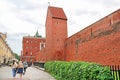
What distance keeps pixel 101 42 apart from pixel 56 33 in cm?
1404

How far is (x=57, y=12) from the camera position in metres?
32.9

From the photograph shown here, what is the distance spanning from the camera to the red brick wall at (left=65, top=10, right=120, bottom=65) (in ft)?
51.6

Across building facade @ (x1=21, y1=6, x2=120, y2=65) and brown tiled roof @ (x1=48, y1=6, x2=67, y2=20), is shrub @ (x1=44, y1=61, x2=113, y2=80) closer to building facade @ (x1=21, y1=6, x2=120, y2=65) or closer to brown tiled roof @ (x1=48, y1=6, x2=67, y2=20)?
building facade @ (x1=21, y1=6, x2=120, y2=65)

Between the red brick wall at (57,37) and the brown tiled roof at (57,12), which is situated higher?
the brown tiled roof at (57,12)

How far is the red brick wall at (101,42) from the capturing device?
15.7m

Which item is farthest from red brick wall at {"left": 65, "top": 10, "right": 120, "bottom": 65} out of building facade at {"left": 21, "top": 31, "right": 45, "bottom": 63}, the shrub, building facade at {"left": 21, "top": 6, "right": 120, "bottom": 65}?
building facade at {"left": 21, "top": 31, "right": 45, "bottom": 63}

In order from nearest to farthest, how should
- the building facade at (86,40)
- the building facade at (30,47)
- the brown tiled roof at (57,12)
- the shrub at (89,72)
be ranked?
1. the shrub at (89,72)
2. the building facade at (86,40)
3. the brown tiled roof at (57,12)
4. the building facade at (30,47)

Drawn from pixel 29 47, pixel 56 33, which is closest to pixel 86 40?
pixel 56 33

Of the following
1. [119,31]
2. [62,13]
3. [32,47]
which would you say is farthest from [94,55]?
[32,47]

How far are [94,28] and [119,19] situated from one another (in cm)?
450

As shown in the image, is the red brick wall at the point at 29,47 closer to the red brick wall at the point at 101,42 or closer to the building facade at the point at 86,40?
the building facade at the point at 86,40

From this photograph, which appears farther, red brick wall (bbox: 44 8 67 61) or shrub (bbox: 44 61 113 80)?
red brick wall (bbox: 44 8 67 61)

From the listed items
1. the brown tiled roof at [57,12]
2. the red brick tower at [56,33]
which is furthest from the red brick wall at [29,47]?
the brown tiled roof at [57,12]

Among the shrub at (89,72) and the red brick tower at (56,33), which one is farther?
the red brick tower at (56,33)
